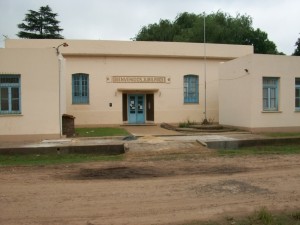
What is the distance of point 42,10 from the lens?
52.0m

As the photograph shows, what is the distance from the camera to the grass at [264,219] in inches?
221

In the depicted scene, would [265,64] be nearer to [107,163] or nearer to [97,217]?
[107,163]

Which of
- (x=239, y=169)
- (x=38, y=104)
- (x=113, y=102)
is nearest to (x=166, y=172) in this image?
(x=239, y=169)

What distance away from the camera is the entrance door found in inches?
1030

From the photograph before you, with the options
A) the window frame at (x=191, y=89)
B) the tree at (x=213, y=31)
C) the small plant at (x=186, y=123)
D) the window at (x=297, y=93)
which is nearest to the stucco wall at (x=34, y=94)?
the small plant at (x=186, y=123)

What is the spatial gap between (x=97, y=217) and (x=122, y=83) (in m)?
19.7

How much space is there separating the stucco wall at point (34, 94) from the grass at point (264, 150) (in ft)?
27.3

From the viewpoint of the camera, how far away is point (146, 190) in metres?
7.90

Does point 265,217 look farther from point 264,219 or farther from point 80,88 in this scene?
point 80,88

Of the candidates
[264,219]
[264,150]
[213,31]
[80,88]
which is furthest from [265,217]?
[213,31]

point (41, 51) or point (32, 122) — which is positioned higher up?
point (41, 51)

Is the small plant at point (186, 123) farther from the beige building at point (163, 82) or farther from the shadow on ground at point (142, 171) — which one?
the shadow on ground at point (142, 171)

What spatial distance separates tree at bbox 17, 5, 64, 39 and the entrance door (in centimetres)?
2979

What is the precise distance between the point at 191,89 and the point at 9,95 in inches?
531
